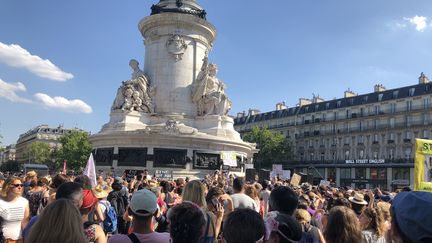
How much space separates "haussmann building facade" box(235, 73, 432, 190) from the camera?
65625mm

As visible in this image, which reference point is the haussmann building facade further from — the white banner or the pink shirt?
the pink shirt

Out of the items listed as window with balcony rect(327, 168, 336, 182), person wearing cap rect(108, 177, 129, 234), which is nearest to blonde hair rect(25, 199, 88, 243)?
person wearing cap rect(108, 177, 129, 234)

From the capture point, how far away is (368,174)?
2783 inches

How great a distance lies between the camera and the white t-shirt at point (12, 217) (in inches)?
258

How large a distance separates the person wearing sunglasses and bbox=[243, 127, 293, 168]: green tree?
73892 millimetres

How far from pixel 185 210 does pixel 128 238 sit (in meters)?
0.66

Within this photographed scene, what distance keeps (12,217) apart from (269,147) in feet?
244

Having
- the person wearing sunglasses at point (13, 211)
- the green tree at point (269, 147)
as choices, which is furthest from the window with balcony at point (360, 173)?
the person wearing sunglasses at point (13, 211)

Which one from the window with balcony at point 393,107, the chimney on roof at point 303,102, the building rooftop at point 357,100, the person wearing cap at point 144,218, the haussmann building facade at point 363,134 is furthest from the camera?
the chimney on roof at point 303,102

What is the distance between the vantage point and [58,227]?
3.13 m

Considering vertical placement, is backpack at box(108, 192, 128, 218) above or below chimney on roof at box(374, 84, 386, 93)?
below

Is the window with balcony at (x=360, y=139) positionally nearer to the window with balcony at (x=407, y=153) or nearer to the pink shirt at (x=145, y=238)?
the window with balcony at (x=407, y=153)

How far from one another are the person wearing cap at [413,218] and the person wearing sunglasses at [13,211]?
5618 millimetres

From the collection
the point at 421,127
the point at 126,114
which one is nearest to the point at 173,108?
the point at 126,114
